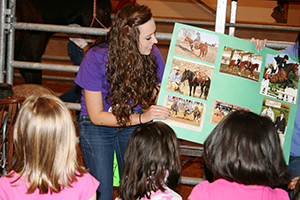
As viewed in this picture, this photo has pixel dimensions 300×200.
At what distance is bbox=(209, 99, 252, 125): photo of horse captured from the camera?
63.2 inches

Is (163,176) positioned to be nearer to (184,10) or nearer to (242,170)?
Answer: (242,170)

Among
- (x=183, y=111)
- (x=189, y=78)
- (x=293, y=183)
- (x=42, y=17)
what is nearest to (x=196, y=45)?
(x=189, y=78)

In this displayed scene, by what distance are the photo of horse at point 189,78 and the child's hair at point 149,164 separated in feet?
1.04

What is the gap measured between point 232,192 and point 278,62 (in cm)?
85

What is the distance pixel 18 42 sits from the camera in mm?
2867

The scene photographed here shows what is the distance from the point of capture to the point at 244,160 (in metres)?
1.11

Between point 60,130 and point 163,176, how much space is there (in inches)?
18.4

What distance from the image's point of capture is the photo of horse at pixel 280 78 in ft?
5.43

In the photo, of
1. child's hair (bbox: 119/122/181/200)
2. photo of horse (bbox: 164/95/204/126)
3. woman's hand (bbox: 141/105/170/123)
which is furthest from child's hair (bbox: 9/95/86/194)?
photo of horse (bbox: 164/95/204/126)

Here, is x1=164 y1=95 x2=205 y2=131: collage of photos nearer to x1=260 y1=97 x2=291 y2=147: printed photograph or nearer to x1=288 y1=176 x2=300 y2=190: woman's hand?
x1=260 y1=97 x2=291 y2=147: printed photograph

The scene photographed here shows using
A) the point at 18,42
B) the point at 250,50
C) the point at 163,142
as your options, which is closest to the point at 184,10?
the point at 18,42

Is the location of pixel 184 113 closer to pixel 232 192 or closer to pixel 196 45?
pixel 196 45

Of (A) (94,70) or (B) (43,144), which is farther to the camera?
(A) (94,70)

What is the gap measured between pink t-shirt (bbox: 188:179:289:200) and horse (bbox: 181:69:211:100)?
0.54 metres
